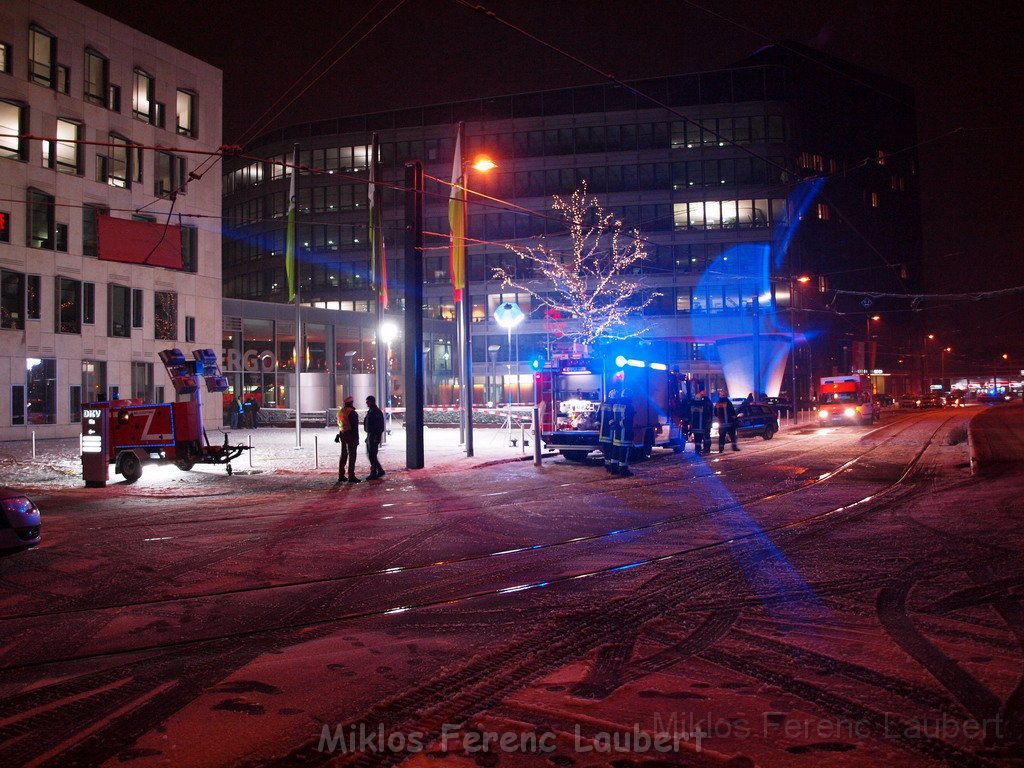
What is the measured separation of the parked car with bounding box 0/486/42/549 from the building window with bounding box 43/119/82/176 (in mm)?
30880

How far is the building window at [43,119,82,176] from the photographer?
33.8 m

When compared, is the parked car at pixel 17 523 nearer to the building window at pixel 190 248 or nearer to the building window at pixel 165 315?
the building window at pixel 165 315

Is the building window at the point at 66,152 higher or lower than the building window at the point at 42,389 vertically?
higher

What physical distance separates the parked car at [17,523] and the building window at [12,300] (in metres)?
28.5

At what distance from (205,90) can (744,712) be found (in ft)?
143

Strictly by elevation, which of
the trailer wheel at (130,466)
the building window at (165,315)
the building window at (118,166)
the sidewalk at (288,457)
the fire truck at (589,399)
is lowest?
the sidewalk at (288,457)

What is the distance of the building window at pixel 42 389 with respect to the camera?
1309 inches

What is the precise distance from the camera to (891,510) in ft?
38.4

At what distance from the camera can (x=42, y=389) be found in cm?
3369

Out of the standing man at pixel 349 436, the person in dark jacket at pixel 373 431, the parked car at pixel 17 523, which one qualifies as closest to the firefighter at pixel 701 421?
the person in dark jacket at pixel 373 431

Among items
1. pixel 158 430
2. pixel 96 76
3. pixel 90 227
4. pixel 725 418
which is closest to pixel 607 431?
pixel 725 418

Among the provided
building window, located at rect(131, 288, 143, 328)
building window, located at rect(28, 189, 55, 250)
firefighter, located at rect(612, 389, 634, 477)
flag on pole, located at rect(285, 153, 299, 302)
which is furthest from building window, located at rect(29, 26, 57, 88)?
firefighter, located at rect(612, 389, 634, 477)

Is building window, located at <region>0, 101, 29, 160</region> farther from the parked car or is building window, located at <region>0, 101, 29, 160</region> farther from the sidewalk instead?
the parked car

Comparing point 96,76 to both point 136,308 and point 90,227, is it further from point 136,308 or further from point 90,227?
point 136,308
